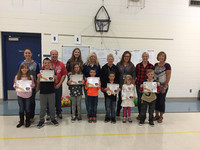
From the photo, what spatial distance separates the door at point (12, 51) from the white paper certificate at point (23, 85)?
233 cm

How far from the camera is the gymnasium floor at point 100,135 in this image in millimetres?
1967

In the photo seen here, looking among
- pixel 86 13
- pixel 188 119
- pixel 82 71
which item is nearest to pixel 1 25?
pixel 86 13

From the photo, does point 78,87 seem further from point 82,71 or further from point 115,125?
point 115,125

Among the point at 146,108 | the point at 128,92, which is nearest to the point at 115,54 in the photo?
the point at 128,92

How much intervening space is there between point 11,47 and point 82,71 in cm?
310

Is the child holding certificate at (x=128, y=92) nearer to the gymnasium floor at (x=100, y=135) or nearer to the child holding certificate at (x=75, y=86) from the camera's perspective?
the gymnasium floor at (x=100, y=135)

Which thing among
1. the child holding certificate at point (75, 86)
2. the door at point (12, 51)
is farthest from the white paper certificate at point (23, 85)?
the door at point (12, 51)

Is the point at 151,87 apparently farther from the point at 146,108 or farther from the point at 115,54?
the point at 115,54

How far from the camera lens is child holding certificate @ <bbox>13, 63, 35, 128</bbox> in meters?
2.37

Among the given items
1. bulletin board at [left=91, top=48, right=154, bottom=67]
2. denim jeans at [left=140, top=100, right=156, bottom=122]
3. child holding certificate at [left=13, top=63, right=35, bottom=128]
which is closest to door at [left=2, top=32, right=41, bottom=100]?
bulletin board at [left=91, top=48, right=154, bottom=67]

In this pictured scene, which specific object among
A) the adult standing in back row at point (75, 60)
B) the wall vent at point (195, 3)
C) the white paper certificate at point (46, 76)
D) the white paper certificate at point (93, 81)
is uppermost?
the wall vent at point (195, 3)

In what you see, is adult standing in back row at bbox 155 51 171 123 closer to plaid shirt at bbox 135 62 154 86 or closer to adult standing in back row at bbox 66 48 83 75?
plaid shirt at bbox 135 62 154 86

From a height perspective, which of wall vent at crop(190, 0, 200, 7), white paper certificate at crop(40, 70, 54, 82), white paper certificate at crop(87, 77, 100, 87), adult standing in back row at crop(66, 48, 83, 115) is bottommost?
white paper certificate at crop(87, 77, 100, 87)

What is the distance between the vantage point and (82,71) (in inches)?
110
